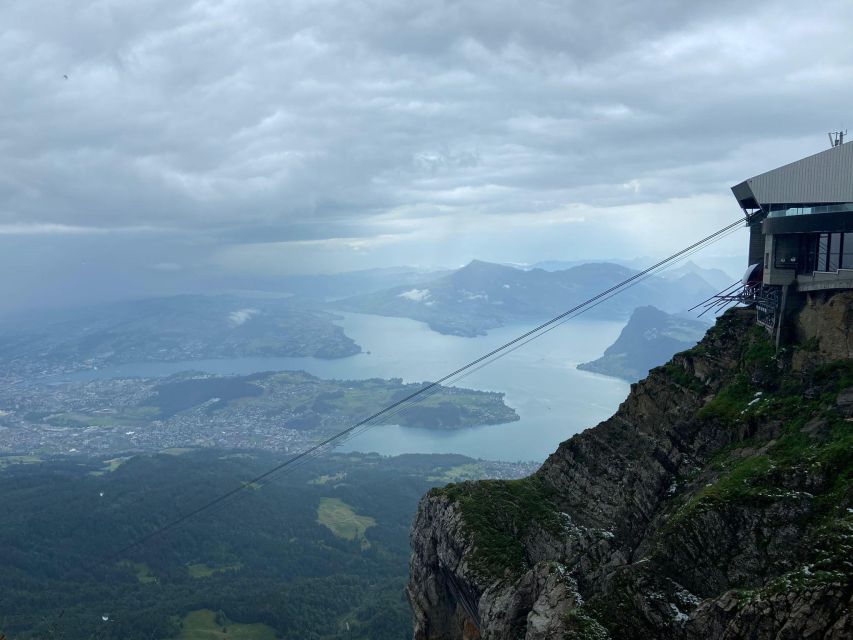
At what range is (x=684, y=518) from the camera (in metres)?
13.2

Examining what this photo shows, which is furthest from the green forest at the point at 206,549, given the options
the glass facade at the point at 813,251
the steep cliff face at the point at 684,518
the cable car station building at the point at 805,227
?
the glass facade at the point at 813,251

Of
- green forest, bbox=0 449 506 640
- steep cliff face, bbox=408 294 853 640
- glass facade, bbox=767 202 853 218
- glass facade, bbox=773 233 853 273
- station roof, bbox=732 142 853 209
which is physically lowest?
green forest, bbox=0 449 506 640

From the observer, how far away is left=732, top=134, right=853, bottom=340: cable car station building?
18.2m

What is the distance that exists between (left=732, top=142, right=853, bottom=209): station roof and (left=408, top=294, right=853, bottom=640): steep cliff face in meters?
3.34

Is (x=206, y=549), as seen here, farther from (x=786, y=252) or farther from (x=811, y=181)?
(x=811, y=181)

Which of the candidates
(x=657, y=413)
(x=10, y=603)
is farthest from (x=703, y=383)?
(x=10, y=603)

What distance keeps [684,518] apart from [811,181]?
1222cm

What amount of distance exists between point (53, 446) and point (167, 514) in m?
78.6

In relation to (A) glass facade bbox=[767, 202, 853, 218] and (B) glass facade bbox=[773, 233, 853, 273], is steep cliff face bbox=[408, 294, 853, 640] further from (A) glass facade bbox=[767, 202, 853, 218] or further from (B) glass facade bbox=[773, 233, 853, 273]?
(A) glass facade bbox=[767, 202, 853, 218]

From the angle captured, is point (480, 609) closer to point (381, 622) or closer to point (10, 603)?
point (381, 622)

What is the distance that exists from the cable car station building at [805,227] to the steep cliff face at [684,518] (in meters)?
0.85

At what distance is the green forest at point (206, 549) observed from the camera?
67688mm

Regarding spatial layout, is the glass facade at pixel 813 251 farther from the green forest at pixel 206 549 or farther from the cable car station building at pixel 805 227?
the green forest at pixel 206 549

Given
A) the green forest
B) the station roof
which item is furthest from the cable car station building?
the green forest
